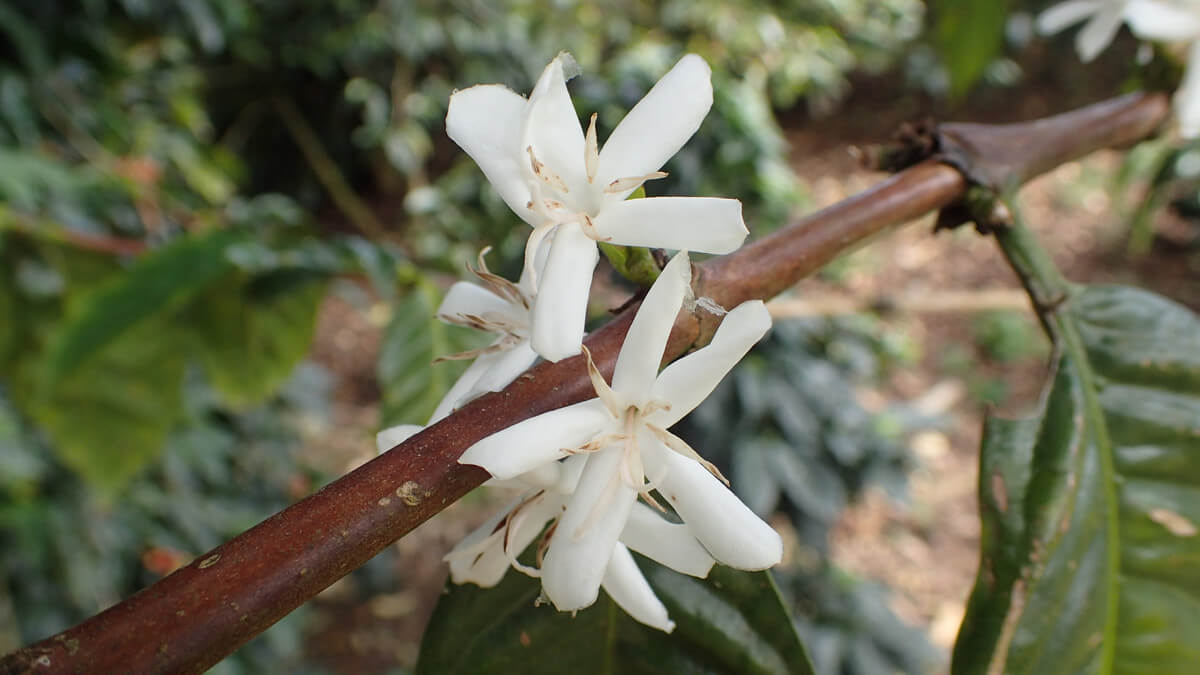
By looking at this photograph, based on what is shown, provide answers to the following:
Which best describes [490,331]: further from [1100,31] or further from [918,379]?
[918,379]

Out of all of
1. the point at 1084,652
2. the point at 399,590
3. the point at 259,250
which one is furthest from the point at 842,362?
the point at 399,590

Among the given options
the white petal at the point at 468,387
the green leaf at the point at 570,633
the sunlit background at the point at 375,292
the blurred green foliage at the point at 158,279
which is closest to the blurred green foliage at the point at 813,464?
the sunlit background at the point at 375,292

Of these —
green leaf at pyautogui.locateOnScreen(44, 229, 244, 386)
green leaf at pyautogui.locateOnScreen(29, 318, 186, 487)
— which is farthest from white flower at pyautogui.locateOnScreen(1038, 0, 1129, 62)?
green leaf at pyautogui.locateOnScreen(29, 318, 186, 487)

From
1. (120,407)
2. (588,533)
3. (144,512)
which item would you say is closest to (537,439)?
(588,533)

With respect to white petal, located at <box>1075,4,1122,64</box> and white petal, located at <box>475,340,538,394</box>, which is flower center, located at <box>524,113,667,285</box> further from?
white petal, located at <box>1075,4,1122,64</box>

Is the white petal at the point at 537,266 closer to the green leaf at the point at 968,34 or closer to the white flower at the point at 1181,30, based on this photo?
the white flower at the point at 1181,30

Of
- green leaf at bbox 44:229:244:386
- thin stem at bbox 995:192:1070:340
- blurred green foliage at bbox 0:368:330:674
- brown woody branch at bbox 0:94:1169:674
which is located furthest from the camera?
blurred green foliage at bbox 0:368:330:674
